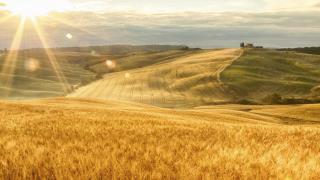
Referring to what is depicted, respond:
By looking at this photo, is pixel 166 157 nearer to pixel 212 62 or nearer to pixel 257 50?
pixel 212 62

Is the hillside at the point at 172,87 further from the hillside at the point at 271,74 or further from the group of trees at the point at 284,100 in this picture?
the group of trees at the point at 284,100

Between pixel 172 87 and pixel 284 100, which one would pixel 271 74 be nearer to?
pixel 172 87

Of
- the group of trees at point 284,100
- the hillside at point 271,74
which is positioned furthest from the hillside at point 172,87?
the group of trees at point 284,100

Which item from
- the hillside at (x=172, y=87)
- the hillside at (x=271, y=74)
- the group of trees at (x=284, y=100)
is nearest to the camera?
the group of trees at (x=284, y=100)

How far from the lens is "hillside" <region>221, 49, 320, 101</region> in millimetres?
129625

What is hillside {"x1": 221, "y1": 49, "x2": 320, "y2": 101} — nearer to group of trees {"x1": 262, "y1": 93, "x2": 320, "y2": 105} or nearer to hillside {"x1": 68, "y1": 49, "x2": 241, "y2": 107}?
hillside {"x1": 68, "y1": 49, "x2": 241, "y2": 107}

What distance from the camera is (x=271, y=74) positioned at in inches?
6043

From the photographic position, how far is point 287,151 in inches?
295

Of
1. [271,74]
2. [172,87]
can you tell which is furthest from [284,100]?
[271,74]

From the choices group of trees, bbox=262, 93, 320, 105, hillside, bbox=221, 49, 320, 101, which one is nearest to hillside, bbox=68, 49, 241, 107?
hillside, bbox=221, 49, 320, 101

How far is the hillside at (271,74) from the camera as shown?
130 m

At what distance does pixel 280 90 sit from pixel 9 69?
107 metres

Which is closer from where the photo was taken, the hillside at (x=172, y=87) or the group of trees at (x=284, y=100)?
the group of trees at (x=284, y=100)

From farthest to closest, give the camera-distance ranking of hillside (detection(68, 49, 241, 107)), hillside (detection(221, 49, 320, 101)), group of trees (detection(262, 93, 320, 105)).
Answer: hillside (detection(221, 49, 320, 101))
hillside (detection(68, 49, 241, 107))
group of trees (detection(262, 93, 320, 105))
